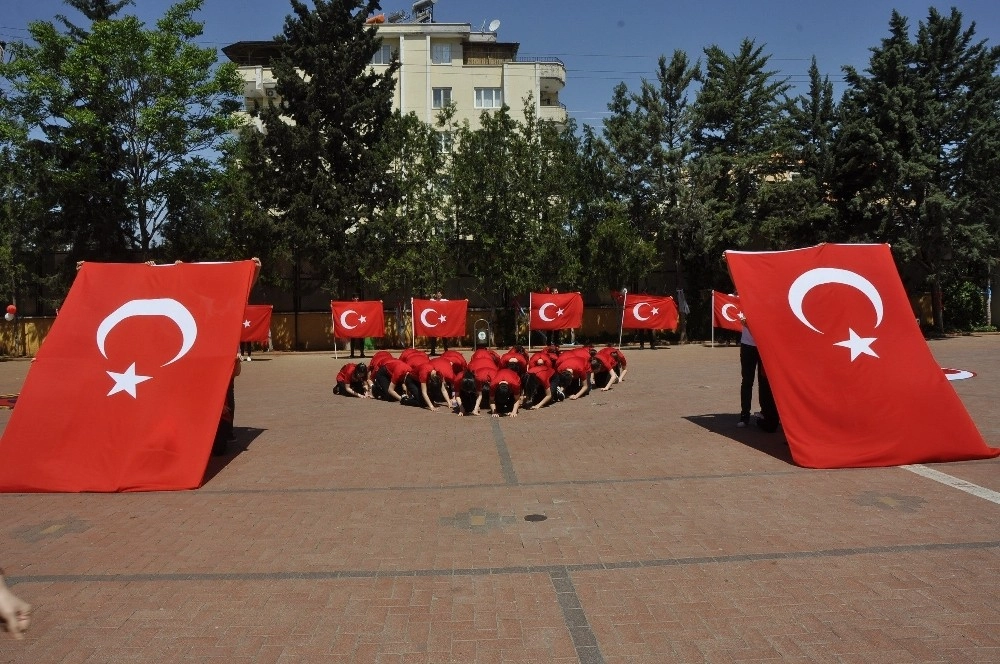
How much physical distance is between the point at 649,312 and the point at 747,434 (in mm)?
18778

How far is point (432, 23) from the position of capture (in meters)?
50.1

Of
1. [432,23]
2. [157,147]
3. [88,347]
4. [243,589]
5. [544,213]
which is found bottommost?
[243,589]

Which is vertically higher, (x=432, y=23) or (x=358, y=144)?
(x=432, y=23)

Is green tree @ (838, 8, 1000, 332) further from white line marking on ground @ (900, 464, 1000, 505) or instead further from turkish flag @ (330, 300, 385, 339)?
white line marking on ground @ (900, 464, 1000, 505)

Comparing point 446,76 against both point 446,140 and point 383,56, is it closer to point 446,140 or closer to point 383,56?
point 383,56

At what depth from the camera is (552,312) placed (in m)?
27.4

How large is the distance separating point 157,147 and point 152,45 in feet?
11.8

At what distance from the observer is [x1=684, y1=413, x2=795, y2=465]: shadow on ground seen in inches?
362

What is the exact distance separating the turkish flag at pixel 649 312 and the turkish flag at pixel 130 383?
21.0 meters

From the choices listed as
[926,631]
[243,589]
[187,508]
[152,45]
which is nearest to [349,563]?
[243,589]

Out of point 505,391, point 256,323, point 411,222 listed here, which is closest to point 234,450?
point 505,391

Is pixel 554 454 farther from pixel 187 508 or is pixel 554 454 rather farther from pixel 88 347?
pixel 88 347

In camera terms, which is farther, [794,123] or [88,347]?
[794,123]

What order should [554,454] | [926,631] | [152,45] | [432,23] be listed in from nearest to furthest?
[926,631]
[554,454]
[152,45]
[432,23]
